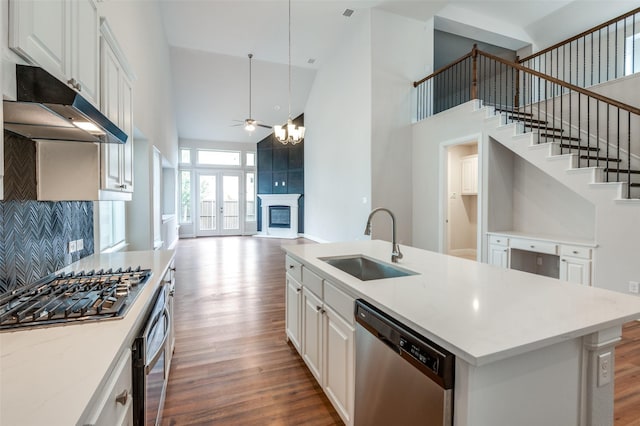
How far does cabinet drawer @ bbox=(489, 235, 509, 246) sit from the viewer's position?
463cm

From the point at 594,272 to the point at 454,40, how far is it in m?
6.01

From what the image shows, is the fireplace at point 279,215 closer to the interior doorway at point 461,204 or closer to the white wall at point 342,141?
the white wall at point 342,141

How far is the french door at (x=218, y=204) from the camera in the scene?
1057 centimetres

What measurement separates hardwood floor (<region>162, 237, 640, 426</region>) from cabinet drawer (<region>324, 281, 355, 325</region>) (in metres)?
0.73

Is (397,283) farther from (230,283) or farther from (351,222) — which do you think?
(351,222)

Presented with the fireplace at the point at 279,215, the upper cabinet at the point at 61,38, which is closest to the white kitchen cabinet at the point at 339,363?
the upper cabinet at the point at 61,38

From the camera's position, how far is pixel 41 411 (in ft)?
2.23

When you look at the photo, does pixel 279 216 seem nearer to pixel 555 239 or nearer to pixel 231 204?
pixel 231 204

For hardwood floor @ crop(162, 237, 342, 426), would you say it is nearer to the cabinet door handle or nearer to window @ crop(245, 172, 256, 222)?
the cabinet door handle

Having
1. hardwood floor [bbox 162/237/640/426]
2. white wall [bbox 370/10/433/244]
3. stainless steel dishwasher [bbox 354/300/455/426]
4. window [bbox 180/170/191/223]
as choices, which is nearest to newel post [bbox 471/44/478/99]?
white wall [bbox 370/10/433/244]

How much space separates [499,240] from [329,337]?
3.98 meters

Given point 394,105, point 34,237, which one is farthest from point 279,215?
point 34,237

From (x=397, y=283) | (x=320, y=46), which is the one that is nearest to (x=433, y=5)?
(x=320, y=46)

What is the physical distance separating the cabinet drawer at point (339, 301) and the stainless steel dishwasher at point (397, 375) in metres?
0.09
